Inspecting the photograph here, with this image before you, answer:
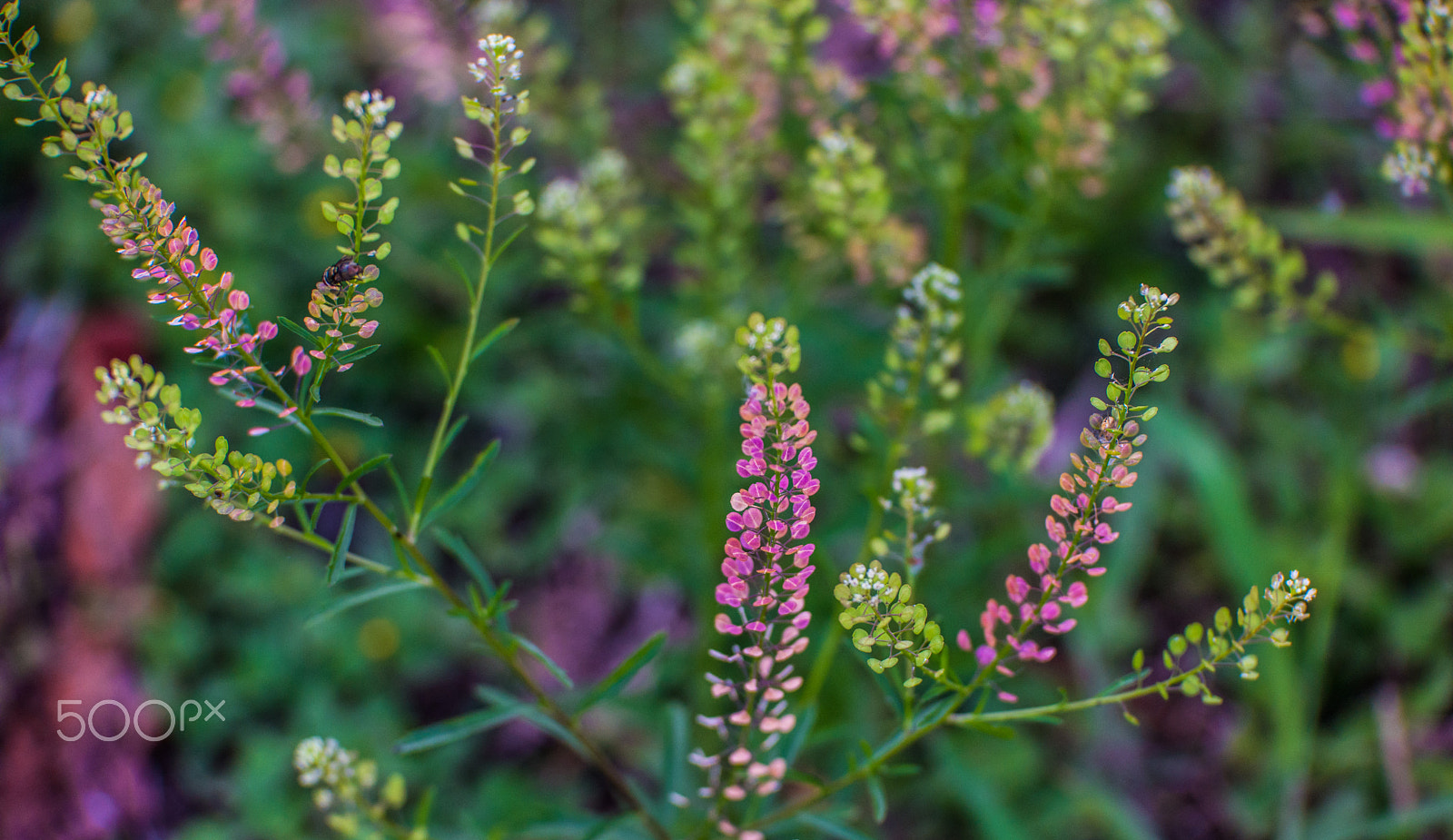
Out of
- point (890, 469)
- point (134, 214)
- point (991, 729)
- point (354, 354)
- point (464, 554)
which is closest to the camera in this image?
point (134, 214)

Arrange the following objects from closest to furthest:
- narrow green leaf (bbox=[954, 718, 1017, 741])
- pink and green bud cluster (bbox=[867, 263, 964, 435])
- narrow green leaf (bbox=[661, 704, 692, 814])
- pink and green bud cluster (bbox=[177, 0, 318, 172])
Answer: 1. narrow green leaf (bbox=[954, 718, 1017, 741])
2. pink and green bud cluster (bbox=[867, 263, 964, 435])
3. narrow green leaf (bbox=[661, 704, 692, 814])
4. pink and green bud cluster (bbox=[177, 0, 318, 172])

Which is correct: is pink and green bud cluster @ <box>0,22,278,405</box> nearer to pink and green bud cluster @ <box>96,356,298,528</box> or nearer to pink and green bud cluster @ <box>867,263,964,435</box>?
pink and green bud cluster @ <box>96,356,298,528</box>

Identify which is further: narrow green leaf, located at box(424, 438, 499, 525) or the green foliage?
the green foliage

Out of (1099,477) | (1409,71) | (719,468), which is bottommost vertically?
(719,468)

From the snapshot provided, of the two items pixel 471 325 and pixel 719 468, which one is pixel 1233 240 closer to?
pixel 719 468

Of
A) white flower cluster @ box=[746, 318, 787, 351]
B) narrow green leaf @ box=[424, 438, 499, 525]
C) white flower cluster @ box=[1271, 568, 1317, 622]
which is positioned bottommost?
narrow green leaf @ box=[424, 438, 499, 525]

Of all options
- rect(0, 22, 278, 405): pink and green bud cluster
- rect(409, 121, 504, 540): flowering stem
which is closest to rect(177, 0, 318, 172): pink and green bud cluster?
rect(0, 22, 278, 405): pink and green bud cluster

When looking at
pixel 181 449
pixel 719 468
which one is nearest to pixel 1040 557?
pixel 181 449

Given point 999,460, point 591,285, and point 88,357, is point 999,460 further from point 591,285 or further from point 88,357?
point 88,357
